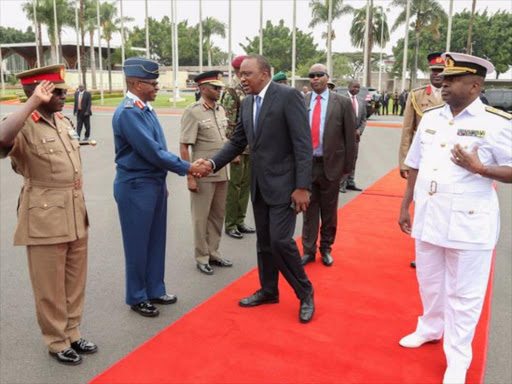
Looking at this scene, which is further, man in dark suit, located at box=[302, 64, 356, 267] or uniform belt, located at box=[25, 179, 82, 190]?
man in dark suit, located at box=[302, 64, 356, 267]

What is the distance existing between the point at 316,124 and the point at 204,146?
1.09 metres

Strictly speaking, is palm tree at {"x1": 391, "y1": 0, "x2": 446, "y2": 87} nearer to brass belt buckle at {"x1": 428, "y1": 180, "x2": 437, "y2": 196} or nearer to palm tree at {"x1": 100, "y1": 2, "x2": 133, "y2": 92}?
Answer: palm tree at {"x1": 100, "y1": 2, "x2": 133, "y2": 92}

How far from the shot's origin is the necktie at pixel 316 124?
462 cm

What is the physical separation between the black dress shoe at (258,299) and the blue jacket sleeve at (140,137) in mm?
1249

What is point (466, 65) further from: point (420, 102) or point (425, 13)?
point (425, 13)


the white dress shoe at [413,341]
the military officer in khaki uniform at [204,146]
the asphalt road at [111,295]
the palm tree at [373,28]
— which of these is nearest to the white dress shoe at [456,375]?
the asphalt road at [111,295]

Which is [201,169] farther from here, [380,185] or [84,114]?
[84,114]

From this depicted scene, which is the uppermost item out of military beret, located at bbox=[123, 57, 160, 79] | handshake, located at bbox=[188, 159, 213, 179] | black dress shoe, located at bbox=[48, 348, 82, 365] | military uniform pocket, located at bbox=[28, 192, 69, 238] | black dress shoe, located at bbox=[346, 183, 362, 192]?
military beret, located at bbox=[123, 57, 160, 79]

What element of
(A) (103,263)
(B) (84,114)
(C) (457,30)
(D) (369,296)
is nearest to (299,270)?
(D) (369,296)

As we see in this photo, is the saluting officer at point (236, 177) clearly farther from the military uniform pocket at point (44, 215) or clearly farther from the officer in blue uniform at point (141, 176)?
the military uniform pocket at point (44, 215)

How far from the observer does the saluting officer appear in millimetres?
5598

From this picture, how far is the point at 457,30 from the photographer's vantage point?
59.1 m

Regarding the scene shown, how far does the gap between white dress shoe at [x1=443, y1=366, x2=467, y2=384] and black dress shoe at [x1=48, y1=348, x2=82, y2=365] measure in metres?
2.21

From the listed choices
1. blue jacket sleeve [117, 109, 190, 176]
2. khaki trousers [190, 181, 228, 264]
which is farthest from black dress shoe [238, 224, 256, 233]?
blue jacket sleeve [117, 109, 190, 176]
